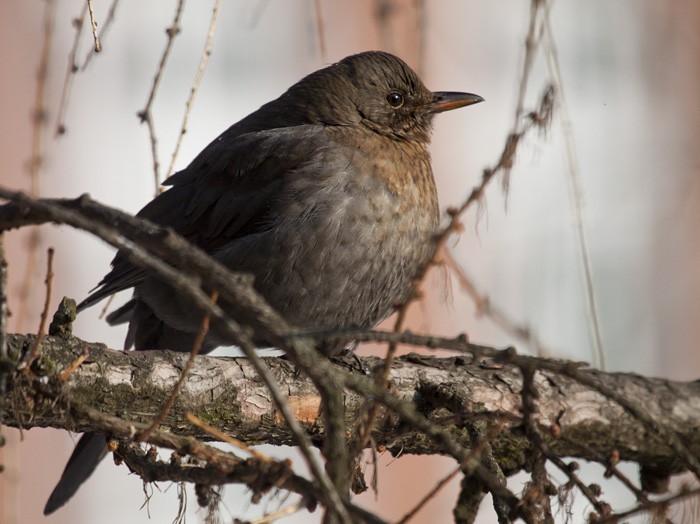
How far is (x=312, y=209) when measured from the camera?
386cm

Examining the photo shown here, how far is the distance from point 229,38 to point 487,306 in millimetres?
3635

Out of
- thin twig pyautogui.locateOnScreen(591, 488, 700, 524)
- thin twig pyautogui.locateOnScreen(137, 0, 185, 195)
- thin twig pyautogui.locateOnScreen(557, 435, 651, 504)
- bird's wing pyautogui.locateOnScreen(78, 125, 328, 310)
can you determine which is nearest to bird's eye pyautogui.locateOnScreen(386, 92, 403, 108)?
bird's wing pyautogui.locateOnScreen(78, 125, 328, 310)

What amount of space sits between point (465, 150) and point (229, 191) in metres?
3.24

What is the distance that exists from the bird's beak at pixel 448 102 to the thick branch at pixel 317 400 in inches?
53.4

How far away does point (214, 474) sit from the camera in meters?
2.10

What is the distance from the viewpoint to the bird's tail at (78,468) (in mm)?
3850

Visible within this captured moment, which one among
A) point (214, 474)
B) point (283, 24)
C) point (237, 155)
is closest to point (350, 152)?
point (237, 155)

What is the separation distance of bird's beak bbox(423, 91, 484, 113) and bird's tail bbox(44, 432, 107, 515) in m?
2.10

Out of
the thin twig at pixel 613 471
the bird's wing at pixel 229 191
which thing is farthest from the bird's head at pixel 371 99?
the thin twig at pixel 613 471

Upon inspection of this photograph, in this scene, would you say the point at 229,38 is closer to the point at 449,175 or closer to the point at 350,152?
the point at 449,175

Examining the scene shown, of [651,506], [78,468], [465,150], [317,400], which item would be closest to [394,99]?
[317,400]

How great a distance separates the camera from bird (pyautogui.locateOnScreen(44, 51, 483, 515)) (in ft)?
12.5

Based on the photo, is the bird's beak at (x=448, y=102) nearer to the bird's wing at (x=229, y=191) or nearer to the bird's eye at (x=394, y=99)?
the bird's eye at (x=394, y=99)

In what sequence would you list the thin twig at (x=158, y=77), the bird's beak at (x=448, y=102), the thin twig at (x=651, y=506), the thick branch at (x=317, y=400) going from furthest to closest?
the bird's beak at (x=448, y=102), the thin twig at (x=158, y=77), the thick branch at (x=317, y=400), the thin twig at (x=651, y=506)
